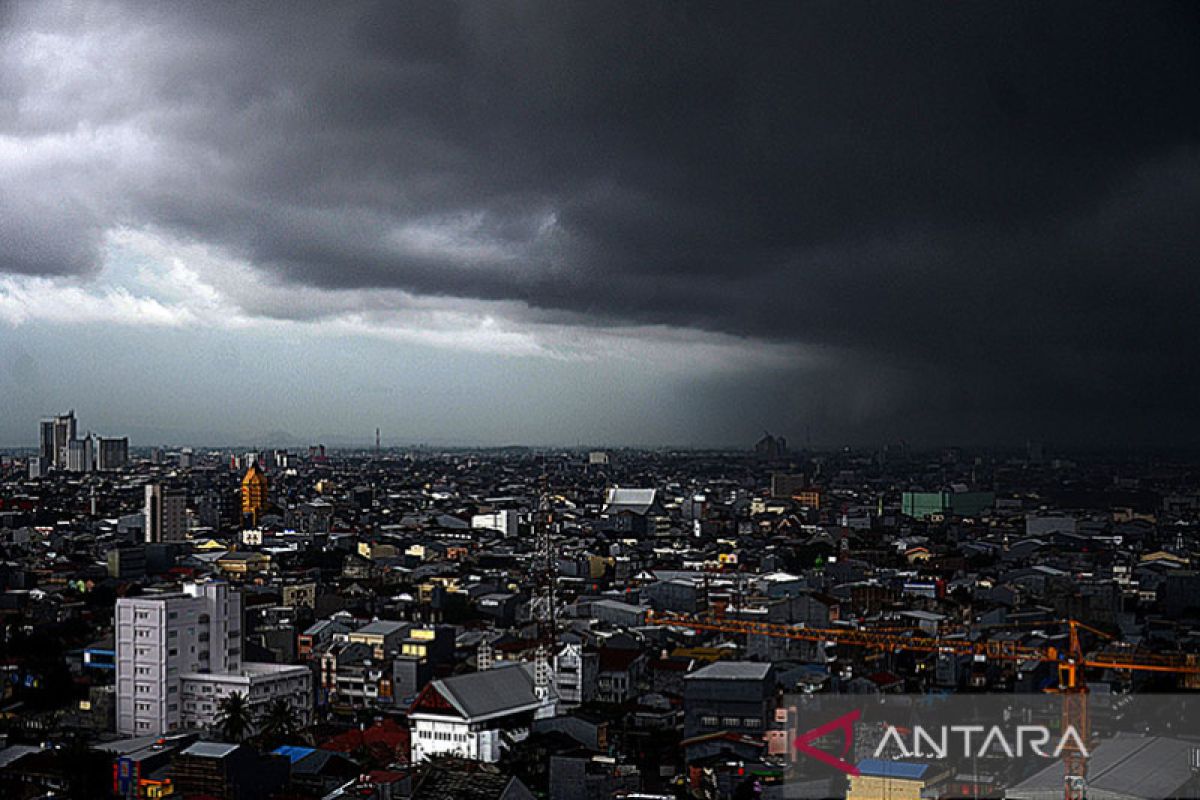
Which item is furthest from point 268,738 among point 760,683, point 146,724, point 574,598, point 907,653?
point 574,598

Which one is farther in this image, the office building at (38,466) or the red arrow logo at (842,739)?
the office building at (38,466)

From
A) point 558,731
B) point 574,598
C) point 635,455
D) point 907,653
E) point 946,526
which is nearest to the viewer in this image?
point 558,731

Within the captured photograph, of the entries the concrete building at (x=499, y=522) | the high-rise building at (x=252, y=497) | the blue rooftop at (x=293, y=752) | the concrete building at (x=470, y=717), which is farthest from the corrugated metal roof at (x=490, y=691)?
the high-rise building at (x=252, y=497)

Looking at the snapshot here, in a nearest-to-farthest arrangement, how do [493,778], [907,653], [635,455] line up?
[493,778], [907,653], [635,455]

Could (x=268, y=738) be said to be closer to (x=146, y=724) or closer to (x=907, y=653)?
(x=146, y=724)

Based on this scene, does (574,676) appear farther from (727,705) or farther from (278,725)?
(278,725)

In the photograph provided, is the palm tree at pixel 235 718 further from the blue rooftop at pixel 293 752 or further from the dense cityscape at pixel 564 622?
the blue rooftop at pixel 293 752

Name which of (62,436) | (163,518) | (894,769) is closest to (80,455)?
(62,436)
